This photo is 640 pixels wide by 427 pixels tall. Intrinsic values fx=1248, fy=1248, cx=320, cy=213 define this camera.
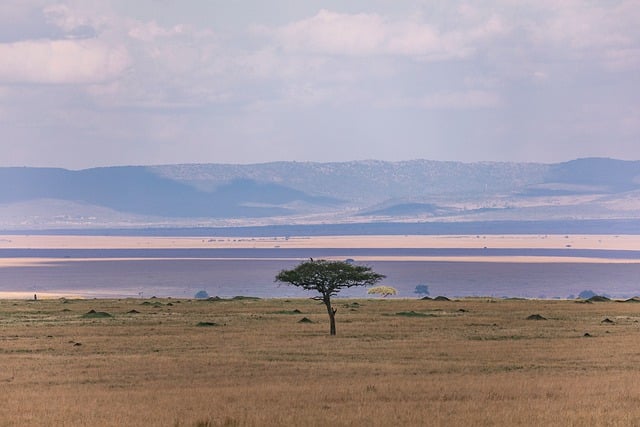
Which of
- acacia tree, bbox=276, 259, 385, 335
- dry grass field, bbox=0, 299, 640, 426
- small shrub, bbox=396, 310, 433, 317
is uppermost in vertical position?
acacia tree, bbox=276, 259, 385, 335

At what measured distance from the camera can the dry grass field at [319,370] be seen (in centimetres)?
2688

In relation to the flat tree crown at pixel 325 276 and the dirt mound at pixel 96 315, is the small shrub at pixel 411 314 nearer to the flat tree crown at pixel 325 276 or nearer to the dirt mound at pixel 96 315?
the flat tree crown at pixel 325 276

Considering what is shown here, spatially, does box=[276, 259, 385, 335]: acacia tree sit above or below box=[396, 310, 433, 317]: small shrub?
above

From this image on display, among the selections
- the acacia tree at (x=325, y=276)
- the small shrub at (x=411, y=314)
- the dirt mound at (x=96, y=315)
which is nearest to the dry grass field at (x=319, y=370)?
the dirt mound at (x=96, y=315)

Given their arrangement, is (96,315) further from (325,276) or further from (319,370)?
(319,370)

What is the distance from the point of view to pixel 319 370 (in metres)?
38.4

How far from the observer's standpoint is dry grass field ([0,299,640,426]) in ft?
88.2

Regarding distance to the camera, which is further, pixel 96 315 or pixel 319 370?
pixel 96 315

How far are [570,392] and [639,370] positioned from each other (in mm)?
7422

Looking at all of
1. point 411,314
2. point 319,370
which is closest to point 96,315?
point 411,314

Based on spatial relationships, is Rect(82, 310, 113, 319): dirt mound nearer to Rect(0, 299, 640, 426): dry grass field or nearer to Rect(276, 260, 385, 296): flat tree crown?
Rect(0, 299, 640, 426): dry grass field

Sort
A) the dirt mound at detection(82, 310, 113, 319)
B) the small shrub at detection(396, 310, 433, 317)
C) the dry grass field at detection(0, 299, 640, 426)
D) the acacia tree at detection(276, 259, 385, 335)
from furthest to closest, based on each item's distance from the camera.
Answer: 1. the small shrub at detection(396, 310, 433, 317)
2. the dirt mound at detection(82, 310, 113, 319)
3. the acacia tree at detection(276, 259, 385, 335)
4. the dry grass field at detection(0, 299, 640, 426)

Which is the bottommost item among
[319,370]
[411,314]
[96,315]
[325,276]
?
[319,370]

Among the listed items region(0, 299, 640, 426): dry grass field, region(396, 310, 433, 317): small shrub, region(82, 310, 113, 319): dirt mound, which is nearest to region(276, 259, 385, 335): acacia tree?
Answer: region(0, 299, 640, 426): dry grass field
